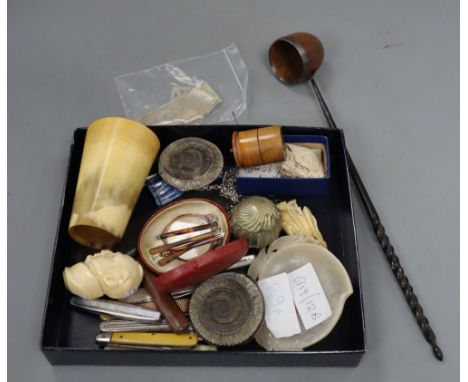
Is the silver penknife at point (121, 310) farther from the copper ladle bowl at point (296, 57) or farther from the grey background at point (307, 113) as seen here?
the copper ladle bowl at point (296, 57)

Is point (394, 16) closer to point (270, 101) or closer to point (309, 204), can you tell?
point (270, 101)

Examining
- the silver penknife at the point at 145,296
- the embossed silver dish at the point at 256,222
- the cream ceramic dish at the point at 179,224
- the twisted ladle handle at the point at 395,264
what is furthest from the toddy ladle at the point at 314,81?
the silver penknife at the point at 145,296

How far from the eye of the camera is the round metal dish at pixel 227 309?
1319 millimetres

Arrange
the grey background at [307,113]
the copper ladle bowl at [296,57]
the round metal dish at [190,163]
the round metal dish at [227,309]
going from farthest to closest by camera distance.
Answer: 1. the copper ladle bowl at [296,57]
2. the round metal dish at [190,163]
3. the grey background at [307,113]
4. the round metal dish at [227,309]

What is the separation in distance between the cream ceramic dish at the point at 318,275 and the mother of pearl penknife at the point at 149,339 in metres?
0.16

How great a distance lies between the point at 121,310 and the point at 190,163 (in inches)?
16.3

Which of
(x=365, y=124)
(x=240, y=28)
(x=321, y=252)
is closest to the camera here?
(x=321, y=252)

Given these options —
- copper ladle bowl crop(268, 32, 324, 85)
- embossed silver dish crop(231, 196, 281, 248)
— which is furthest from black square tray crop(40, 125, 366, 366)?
copper ladle bowl crop(268, 32, 324, 85)

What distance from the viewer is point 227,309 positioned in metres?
1.35

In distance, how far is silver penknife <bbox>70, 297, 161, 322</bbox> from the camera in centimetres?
137

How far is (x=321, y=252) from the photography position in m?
1.46

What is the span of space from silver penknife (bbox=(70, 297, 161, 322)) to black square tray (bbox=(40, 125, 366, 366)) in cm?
4

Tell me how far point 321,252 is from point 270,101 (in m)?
0.54

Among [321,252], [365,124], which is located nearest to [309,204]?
[321,252]
